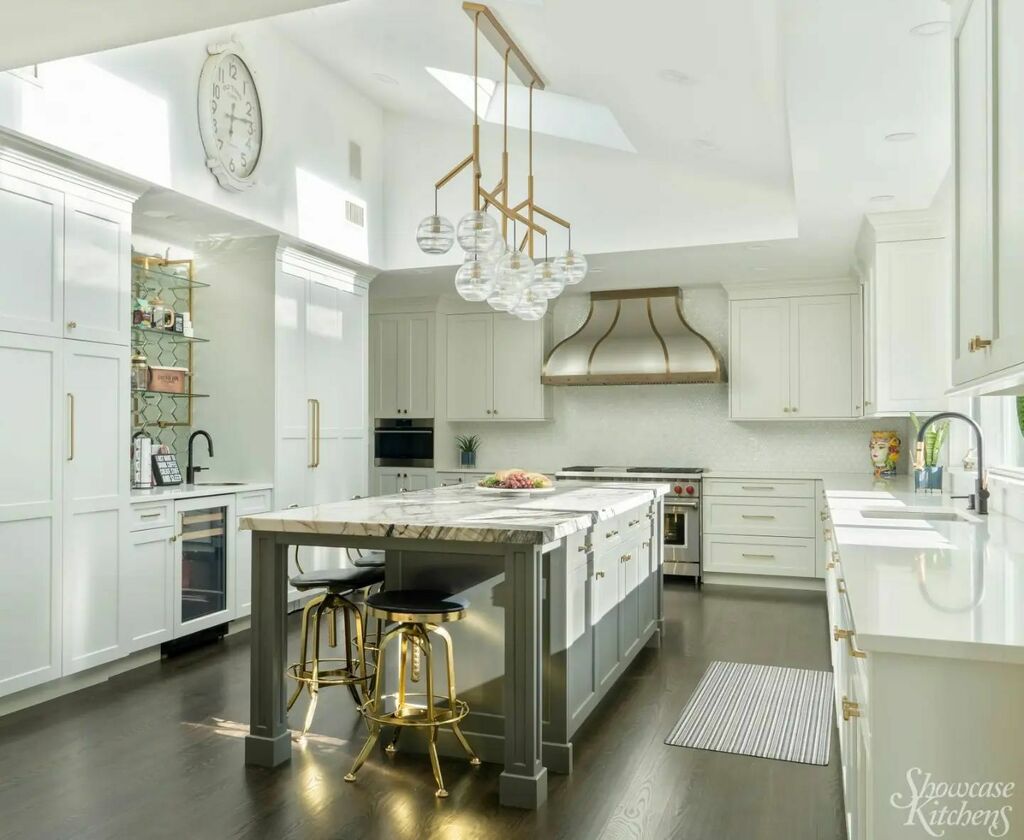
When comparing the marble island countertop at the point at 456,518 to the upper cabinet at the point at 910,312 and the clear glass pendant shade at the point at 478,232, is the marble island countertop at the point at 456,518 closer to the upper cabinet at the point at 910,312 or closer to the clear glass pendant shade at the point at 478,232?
the clear glass pendant shade at the point at 478,232

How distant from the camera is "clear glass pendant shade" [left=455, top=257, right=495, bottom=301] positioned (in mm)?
3695

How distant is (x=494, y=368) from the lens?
777cm

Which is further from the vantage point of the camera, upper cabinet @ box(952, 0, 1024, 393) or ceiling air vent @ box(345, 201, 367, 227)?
ceiling air vent @ box(345, 201, 367, 227)

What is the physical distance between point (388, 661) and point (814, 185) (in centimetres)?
316

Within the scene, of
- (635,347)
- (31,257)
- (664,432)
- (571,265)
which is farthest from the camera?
(664,432)

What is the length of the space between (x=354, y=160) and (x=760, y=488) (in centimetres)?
405

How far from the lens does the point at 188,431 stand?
18.4 feet

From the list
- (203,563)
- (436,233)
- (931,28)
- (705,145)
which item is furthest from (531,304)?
(203,563)

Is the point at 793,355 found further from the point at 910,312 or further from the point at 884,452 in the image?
the point at 910,312

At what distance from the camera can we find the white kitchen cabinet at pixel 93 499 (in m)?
3.97

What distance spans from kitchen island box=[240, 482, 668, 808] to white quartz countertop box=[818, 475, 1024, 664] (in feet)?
3.27

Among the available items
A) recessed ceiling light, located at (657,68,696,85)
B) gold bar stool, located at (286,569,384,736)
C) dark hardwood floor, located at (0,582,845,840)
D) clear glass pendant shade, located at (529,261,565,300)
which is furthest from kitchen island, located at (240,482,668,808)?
recessed ceiling light, located at (657,68,696,85)

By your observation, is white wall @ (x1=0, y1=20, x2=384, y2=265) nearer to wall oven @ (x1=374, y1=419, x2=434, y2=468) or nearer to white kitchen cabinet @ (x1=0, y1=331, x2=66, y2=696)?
white kitchen cabinet @ (x1=0, y1=331, x2=66, y2=696)

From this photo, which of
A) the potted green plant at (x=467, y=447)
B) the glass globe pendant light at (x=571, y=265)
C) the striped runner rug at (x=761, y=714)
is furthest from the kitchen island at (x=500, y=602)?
the potted green plant at (x=467, y=447)
